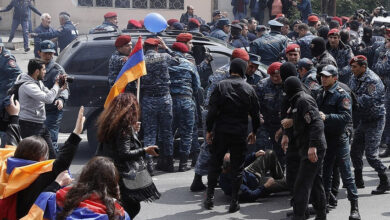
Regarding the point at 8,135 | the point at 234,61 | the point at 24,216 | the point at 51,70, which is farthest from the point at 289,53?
the point at 24,216

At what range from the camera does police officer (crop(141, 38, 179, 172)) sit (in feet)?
33.8

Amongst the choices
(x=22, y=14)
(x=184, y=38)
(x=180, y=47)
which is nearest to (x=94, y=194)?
(x=180, y=47)

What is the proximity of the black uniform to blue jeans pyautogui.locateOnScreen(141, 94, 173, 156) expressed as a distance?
1825 millimetres

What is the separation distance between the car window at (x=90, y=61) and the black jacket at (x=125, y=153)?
4754mm

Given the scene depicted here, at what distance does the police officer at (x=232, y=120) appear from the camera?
28.1 ft

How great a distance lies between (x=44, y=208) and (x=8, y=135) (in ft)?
6.54

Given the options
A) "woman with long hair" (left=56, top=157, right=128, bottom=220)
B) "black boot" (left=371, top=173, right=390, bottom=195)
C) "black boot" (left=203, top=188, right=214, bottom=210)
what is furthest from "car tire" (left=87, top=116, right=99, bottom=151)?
"woman with long hair" (left=56, top=157, right=128, bottom=220)

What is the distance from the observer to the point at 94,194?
4871mm

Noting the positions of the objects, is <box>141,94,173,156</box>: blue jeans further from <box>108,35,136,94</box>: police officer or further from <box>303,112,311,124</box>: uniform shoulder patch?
<box>303,112,311,124</box>: uniform shoulder patch

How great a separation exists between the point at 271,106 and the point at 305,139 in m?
1.99

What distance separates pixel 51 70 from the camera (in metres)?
9.89

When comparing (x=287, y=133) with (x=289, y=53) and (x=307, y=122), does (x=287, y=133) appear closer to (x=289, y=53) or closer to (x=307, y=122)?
(x=307, y=122)

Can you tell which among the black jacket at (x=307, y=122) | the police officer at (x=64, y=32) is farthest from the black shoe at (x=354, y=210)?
the police officer at (x=64, y=32)

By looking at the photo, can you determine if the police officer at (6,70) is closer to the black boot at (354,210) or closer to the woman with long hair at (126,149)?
the woman with long hair at (126,149)
